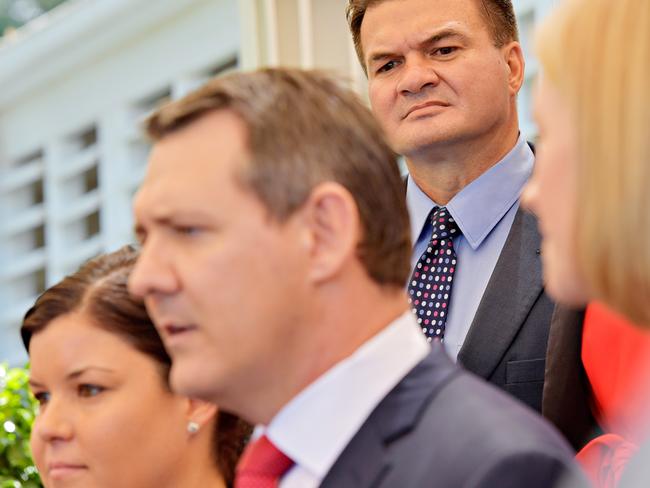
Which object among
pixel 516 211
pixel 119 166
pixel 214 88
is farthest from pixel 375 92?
pixel 119 166

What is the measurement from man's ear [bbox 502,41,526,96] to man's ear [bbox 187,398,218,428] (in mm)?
954

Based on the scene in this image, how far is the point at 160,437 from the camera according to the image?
1728 mm

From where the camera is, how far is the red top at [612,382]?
A: 133 centimetres

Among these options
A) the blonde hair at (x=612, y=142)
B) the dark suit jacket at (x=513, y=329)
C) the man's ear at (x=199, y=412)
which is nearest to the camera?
the blonde hair at (x=612, y=142)

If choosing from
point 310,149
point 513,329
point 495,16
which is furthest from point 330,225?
point 495,16

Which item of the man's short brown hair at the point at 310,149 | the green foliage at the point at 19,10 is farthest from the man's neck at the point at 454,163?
the green foliage at the point at 19,10

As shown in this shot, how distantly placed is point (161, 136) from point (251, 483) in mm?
378

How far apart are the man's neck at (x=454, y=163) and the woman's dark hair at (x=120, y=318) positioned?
65 centimetres

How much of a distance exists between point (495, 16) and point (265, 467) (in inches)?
54.4

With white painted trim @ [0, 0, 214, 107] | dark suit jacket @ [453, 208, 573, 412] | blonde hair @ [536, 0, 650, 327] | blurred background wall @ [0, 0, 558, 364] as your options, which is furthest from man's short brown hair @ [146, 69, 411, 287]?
white painted trim @ [0, 0, 214, 107]

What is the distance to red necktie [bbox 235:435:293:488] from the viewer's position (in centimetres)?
119

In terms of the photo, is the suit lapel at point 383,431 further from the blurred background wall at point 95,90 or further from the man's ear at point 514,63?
the blurred background wall at point 95,90

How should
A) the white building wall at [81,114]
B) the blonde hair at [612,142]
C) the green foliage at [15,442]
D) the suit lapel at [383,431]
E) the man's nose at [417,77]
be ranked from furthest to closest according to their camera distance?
the white building wall at [81,114], the green foliage at [15,442], the man's nose at [417,77], the suit lapel at [383,431], the blonde hair at [612,142]

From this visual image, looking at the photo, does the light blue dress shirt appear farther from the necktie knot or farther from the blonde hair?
the blonde hair
